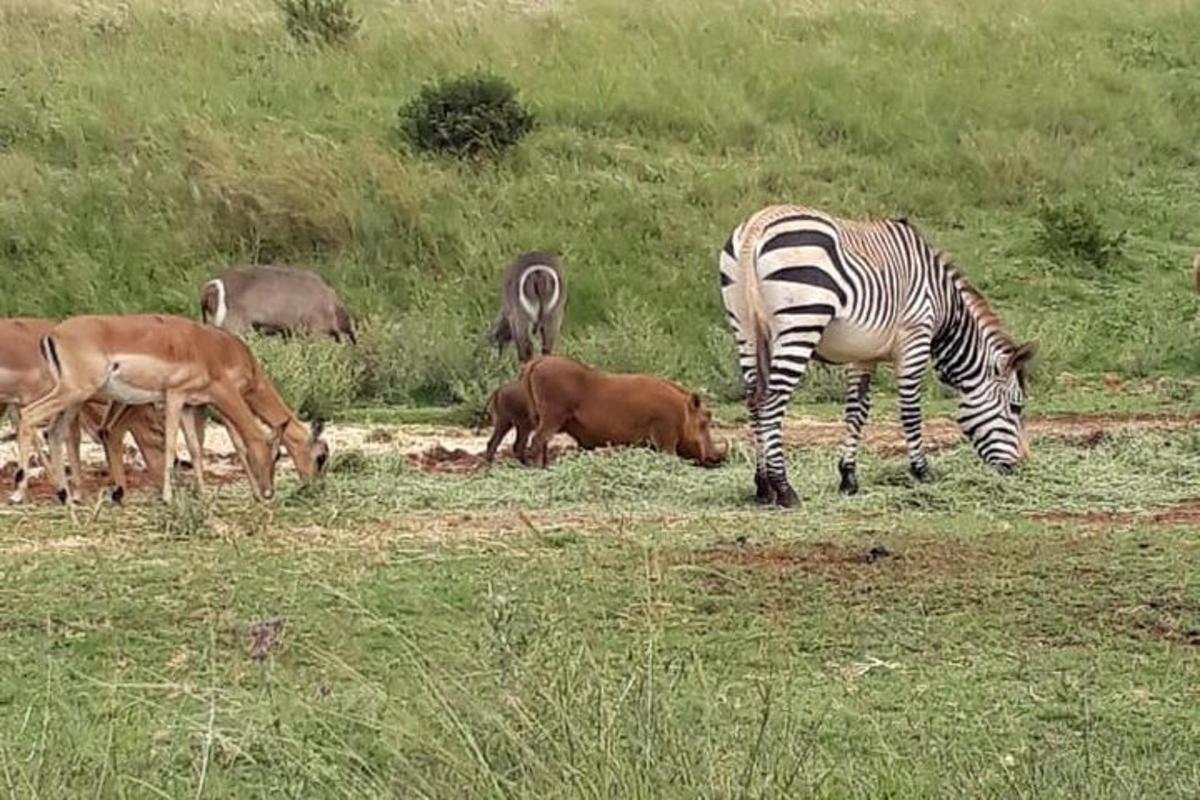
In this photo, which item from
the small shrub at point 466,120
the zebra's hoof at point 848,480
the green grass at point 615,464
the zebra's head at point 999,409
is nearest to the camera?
the green grass at point 615,464

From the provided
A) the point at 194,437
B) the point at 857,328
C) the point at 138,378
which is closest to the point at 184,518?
the point at 138,378

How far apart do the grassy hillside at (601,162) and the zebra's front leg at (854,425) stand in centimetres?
503

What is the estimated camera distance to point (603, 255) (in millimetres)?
23016

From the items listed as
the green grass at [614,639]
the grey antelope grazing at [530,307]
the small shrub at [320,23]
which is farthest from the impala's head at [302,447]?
the small shrub at [320,23]

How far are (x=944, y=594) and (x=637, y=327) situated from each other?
11.9m

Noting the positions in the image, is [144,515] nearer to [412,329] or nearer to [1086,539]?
[1086,539]

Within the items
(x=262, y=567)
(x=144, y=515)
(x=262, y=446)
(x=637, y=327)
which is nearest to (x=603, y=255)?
(x=637, y=327)

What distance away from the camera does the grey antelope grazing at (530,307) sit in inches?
776

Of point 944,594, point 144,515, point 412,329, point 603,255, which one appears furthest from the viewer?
point 603,255

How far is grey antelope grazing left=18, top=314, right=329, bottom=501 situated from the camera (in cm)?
1219

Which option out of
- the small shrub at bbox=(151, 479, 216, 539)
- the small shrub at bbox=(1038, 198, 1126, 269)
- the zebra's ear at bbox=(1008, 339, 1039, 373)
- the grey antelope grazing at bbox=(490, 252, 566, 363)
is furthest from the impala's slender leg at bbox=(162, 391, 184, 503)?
the small shrub at bbox=(1038, 198, 1126, 269)

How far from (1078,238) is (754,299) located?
11829mm

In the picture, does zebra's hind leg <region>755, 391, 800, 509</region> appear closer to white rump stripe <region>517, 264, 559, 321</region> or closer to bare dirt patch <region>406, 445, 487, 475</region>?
bare dirt patch <region>406, 445, 487, 475</region>

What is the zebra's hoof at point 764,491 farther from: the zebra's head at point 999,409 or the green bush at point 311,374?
the green bush at point 311,374
